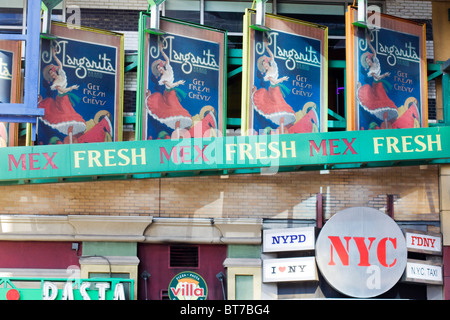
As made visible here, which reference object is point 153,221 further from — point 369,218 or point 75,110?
point 369,218

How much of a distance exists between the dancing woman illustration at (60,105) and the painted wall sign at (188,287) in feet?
10.9

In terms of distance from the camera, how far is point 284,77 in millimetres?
14539

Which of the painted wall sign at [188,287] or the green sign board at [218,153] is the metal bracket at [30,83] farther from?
the painted wall sign at [188,287]

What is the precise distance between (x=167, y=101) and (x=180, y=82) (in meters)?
0.46

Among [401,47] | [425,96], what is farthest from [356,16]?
[425,96]

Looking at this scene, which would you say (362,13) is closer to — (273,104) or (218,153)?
(273,104)

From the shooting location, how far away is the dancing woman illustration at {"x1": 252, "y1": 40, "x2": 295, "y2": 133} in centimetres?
1431

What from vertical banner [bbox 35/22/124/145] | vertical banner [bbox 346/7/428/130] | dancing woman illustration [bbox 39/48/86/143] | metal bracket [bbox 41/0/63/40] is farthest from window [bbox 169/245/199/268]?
metal bracket [bbox 41/0/63/40]

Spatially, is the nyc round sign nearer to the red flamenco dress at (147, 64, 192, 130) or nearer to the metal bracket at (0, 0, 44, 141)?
the red flamenco dress at (147, 64, 192, 130)

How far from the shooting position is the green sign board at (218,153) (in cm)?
1314

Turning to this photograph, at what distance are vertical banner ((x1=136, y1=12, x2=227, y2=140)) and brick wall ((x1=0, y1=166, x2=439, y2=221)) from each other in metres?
1.05

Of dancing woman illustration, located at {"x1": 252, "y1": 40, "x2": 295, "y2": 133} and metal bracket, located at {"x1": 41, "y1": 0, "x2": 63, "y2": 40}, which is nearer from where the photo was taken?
metal bracket, located at {"x1": 41, "y1": 0, "x2": 63, "y2": 40}

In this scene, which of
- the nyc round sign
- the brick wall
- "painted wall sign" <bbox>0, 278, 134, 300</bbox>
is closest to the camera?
"painted wall sign" <bbox>0, 278, 134, 300</bbox>

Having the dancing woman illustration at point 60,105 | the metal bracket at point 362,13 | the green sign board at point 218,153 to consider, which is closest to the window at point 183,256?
the green sign board at point 218,153
